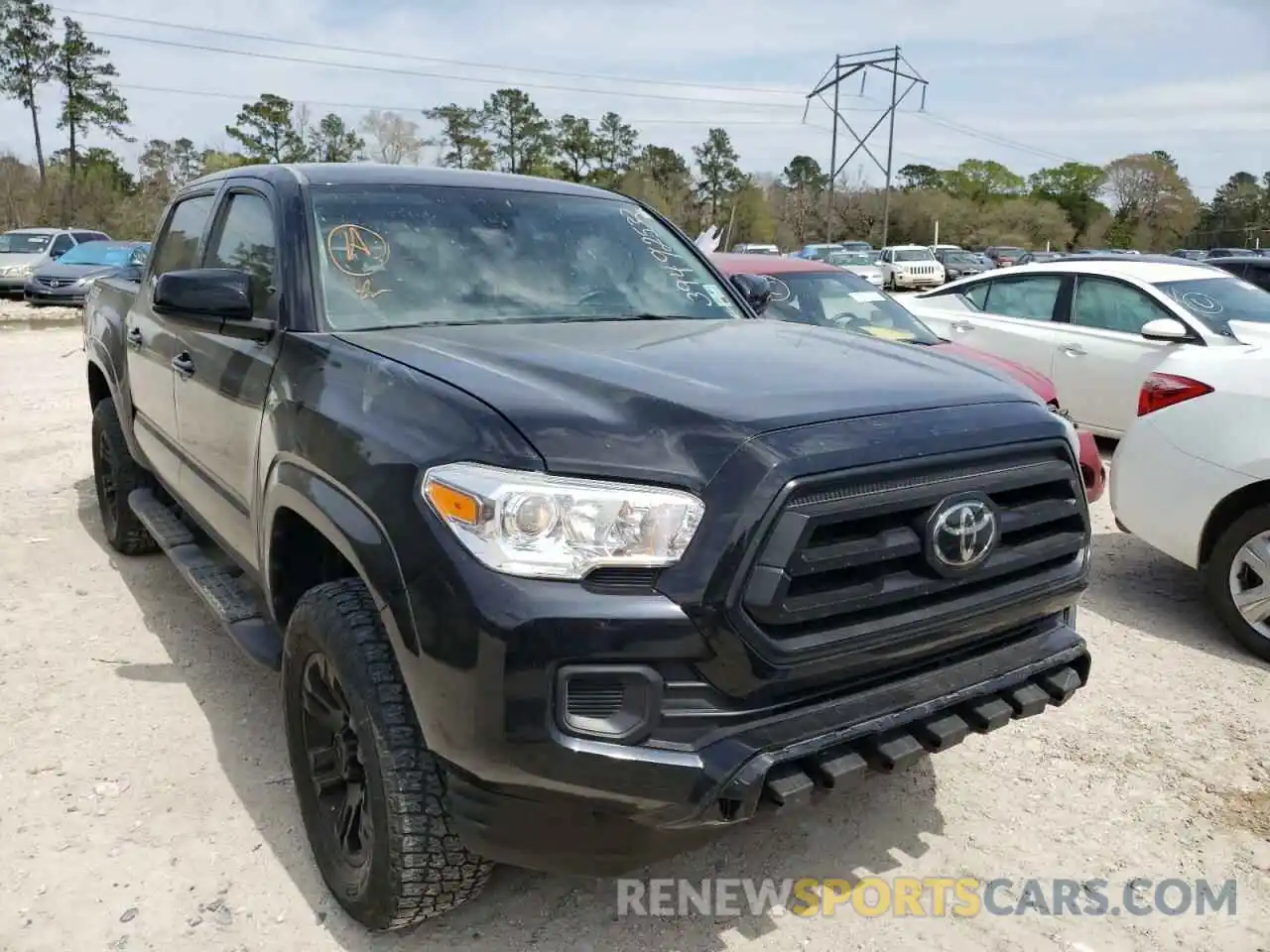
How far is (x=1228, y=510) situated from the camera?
4441mm

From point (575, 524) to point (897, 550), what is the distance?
0.69m

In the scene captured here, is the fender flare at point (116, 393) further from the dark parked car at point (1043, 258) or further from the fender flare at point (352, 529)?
the dark parked car at point (1043, 258)

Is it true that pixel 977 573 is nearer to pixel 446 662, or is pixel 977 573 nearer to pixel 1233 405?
pixel 446 662

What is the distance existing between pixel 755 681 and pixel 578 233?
6.87 ft

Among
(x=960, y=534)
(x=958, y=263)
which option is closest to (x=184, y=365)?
(x=960, y=534)

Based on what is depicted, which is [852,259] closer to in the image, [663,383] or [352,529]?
[663,383]

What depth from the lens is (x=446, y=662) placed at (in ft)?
6.64

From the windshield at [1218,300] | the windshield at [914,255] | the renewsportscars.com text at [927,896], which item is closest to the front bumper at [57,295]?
the windshield at [1218,300]

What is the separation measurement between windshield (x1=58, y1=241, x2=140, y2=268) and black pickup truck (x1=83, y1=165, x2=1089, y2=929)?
2082cm

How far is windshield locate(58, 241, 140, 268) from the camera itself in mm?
21312

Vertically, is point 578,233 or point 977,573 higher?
point 578,233

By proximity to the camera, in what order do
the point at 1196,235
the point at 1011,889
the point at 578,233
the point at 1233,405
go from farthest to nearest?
the point at 1196,235, the point at 1233,405, the point at 578,233, the point at 1011,889

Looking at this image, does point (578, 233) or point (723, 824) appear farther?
point (578, 233)

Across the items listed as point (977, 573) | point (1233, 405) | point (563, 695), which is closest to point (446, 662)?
point (563, 695)
